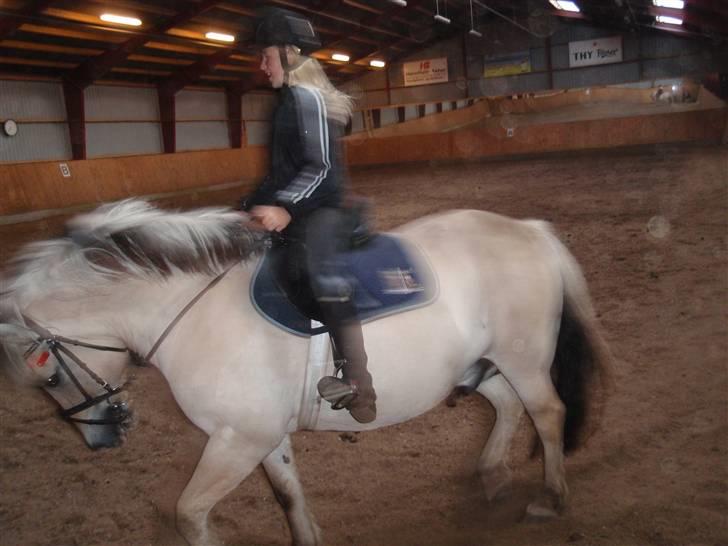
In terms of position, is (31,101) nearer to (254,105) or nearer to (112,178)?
(112,178)

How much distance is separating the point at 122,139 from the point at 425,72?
1608cm

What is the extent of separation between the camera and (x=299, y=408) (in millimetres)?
2711

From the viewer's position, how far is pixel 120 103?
66.2ft

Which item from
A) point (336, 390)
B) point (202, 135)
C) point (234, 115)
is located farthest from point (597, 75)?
point (336, 390)

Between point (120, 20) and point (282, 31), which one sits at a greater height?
point (120, 20)

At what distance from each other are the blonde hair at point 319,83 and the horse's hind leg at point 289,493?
5.27ft

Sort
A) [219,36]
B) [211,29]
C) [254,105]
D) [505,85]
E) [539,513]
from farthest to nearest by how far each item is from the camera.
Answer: [505,85]
[254,105]
[219,36]
[211,29]
[539,513]

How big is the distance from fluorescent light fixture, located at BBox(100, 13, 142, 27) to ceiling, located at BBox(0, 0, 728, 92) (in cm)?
14

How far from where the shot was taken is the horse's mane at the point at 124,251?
2.55 metres

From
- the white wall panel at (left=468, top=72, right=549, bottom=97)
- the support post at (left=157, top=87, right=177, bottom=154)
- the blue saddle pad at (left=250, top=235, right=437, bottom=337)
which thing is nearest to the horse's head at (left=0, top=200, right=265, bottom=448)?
the blue saddle pad at (left=250, top=235, right=437, bottom=337)

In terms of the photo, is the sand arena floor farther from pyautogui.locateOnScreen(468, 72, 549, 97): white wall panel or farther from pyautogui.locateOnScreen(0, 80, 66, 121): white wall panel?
pyautogui.locateOnScreen(468, 72, 549, 97): white wall panel

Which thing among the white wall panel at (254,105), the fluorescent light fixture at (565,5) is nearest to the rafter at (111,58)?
the white wall panel at (254,105)

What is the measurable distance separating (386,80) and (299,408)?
30.2m

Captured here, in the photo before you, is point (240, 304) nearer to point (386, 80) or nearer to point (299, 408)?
point (299, 408)
